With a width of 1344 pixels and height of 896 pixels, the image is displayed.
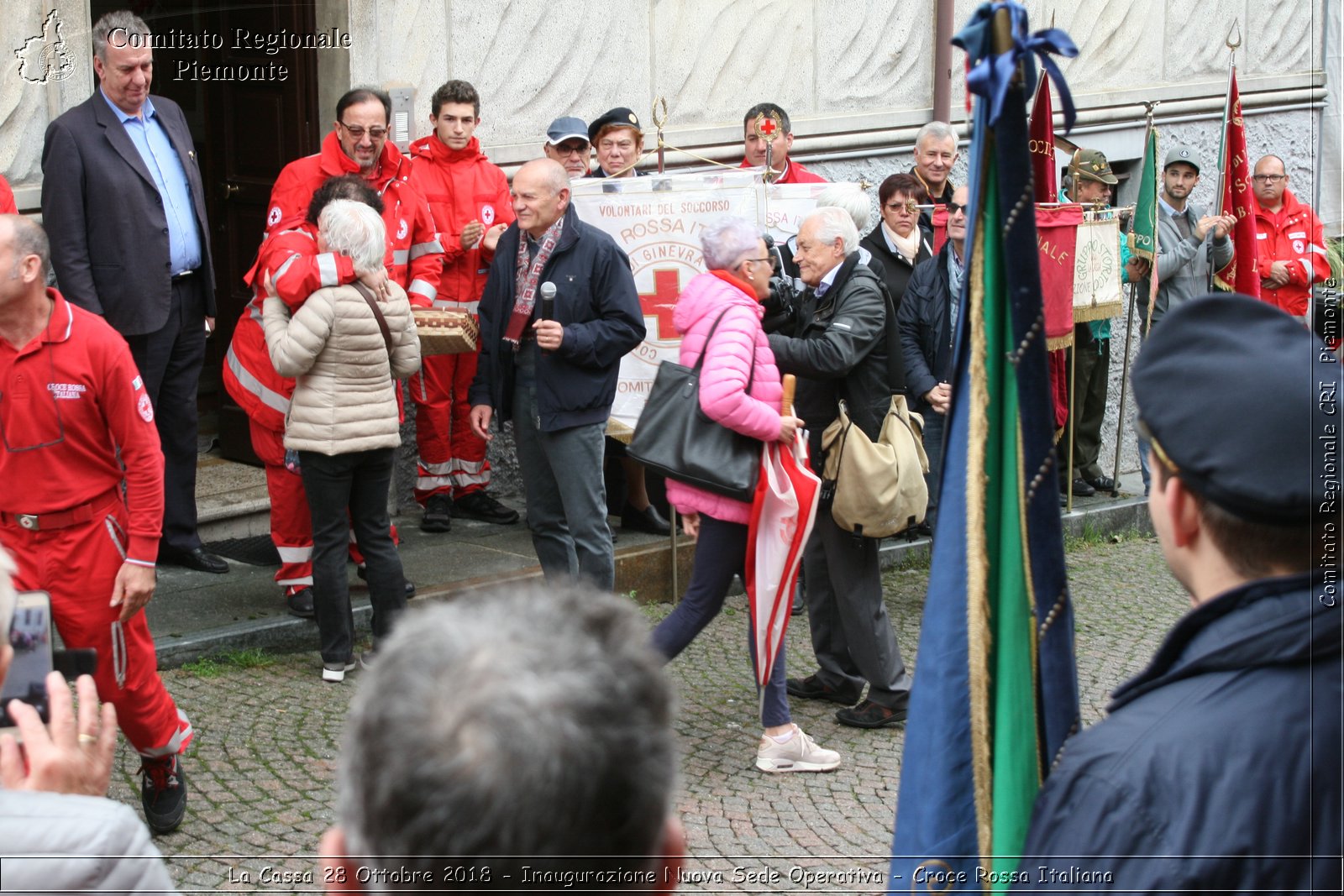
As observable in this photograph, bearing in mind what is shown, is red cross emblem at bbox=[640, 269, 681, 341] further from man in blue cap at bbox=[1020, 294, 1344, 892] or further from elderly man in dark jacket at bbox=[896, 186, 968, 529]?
man in blue cap at bbox=[1020, 294, 1344, 892]

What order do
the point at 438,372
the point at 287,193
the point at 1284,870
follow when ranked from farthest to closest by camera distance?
1. the point at 438,372
2. the point at 287,193
3. the point at 1284,870

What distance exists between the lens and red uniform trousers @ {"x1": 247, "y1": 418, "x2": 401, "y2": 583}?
21.4ft

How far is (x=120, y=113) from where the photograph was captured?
6.51 m

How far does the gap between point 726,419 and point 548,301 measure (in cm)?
131

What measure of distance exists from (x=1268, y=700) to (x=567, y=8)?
7662mm

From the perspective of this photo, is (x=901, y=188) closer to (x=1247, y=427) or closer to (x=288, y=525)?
(x=288, y=525)

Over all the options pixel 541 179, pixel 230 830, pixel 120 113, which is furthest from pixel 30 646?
pixel 120 113

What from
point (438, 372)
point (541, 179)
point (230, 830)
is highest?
point (541, 179)

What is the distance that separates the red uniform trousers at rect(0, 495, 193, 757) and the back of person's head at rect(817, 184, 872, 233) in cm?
369

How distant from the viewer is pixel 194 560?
22.9ft

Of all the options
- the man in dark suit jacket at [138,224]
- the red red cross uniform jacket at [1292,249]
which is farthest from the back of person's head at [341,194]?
the red red cross uniform jacket at [1292,249]

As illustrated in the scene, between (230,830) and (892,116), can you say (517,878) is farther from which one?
Answer: (892,116)

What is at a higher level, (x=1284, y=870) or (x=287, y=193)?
(x=287, y=193)

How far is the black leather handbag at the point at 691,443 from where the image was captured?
5.27 meters
